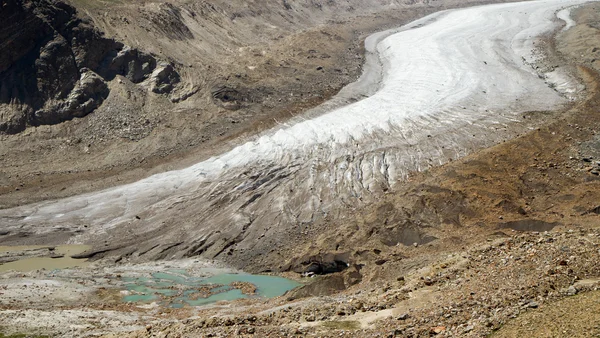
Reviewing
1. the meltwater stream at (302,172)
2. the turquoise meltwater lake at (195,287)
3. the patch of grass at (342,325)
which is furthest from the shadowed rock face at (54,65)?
the patch of grass at (342,325)

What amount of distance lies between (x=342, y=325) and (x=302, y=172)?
2101 centimetres

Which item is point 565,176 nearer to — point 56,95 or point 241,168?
point 241,168

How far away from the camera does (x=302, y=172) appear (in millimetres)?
37062

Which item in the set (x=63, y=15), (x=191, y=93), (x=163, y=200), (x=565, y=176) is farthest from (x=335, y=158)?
(x=63, y=15)

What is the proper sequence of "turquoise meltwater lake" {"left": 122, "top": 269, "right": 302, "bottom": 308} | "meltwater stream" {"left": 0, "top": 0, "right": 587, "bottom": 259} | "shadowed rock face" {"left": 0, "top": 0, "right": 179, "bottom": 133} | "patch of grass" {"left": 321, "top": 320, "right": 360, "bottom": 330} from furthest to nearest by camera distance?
1. "shadowed rock face" {"left": 0, "top": 0, "right": 179, "bottom": 133}
2. "meltwater stream" {"left": 0, "top": 0, "right": 587, "bottom": 259}
3. "turquoise meltwater lake" {"left": 122, "top": 269, "right": 302, "bottom": 308}
4. "patch of grass" {"left": 321, "top": 320, "right": 360, "bottom": 330}

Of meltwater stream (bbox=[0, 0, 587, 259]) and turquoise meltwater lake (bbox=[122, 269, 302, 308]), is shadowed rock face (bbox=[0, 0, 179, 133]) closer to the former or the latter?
meltwater stream (bbox=[0, 0, 587, 259])

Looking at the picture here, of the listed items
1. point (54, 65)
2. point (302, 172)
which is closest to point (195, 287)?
point (302, 172)

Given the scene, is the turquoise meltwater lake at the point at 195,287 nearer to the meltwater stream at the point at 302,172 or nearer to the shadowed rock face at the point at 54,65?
the meltwater stream at the point at 302,172

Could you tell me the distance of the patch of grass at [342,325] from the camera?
16.3 metres

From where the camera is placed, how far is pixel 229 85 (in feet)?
168

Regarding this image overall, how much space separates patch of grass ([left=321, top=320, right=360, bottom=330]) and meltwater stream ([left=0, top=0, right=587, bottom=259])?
14.4 metres

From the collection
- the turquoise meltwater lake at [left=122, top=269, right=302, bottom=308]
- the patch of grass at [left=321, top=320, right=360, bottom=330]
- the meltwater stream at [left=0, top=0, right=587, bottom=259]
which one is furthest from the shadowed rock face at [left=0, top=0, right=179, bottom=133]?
the patch of grass at [left=321, top=320, right=360, bottom=330]

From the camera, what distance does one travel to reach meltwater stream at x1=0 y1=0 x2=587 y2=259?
1299 inches

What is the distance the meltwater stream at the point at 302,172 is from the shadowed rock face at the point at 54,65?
41.7 feet
